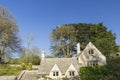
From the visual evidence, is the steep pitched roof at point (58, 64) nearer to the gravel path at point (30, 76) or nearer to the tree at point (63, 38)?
the gravel path at point (30, 76)

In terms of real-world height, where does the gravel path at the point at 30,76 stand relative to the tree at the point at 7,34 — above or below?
below

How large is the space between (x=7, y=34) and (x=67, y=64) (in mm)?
14554

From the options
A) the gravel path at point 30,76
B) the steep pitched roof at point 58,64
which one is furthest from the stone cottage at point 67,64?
the gravel path at point 30,76

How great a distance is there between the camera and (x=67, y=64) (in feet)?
167

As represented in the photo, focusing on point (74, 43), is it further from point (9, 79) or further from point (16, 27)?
point (9, 79)

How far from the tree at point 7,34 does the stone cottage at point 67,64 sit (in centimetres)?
790

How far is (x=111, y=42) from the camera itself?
7262 cm

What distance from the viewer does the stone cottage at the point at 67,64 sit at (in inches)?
1917

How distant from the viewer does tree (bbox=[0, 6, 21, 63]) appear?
5400 cm

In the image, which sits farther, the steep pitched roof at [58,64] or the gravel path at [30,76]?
the steep pitched roof at [58,64]

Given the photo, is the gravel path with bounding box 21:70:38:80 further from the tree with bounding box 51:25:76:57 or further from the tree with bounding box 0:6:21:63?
the tree with bounding box 51:25:76:57

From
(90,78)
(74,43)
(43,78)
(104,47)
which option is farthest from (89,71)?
(74,43)

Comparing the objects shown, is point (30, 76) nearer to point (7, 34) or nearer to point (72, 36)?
point (7, 34)

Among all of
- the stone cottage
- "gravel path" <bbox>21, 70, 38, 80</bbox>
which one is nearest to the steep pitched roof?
the stone cottage
